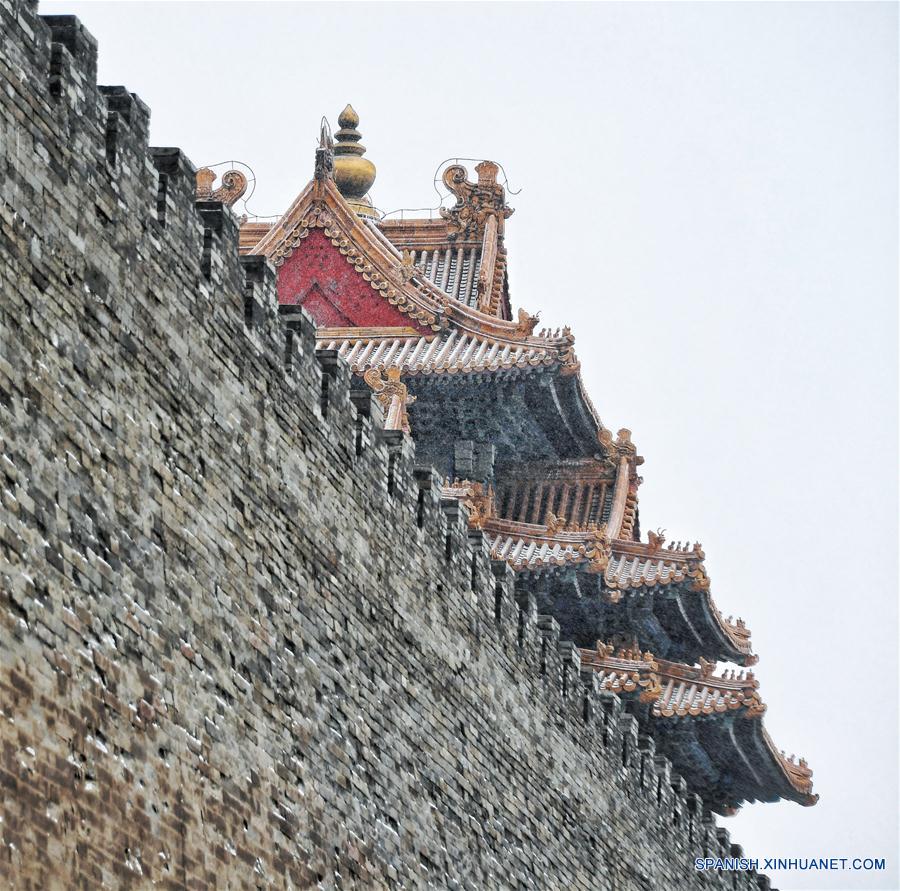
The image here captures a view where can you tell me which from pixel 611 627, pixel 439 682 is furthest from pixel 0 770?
pixel 611 627

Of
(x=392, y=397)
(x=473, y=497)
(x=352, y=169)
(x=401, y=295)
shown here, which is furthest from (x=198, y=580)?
(x=352, y=169)

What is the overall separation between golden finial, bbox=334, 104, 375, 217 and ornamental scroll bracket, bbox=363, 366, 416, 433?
5215 millimetres

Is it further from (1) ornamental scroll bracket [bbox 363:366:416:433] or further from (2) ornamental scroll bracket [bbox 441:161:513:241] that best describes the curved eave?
(2) ornamental scroll bracket [bbox 441:161:513:241]

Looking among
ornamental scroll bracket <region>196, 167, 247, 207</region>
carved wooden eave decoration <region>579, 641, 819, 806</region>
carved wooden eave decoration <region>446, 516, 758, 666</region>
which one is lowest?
carved wooden eave decoration <region>579, 641, 819, 806</region>

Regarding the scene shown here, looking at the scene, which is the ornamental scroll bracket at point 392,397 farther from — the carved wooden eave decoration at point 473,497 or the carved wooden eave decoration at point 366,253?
the carved wooden eave decoration at point 366,253

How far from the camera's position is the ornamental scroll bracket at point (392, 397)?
102 ft

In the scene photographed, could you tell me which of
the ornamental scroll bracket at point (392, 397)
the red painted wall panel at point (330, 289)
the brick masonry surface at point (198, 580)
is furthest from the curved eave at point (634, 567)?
the brick masonry surface at point (198, 580)

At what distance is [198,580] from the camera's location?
17.5m

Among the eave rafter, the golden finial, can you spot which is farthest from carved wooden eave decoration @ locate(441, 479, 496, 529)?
the golden finial

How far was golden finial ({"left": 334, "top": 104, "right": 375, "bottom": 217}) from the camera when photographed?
36.8 meters

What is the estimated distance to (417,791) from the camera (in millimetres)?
20875

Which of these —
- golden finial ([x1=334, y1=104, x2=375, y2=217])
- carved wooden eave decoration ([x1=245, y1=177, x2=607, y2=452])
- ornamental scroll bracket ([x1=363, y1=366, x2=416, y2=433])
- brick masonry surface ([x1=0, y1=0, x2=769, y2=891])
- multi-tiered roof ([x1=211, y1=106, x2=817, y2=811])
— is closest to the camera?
brick masonry surface ([x1=0, y1=0, x2=769, y2=891])

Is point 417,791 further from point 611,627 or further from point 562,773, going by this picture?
point 611,627

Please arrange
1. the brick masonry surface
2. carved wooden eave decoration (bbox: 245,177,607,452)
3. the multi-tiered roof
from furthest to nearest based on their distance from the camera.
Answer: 1. carved wooden eave decoration (bbox: 245,177,607,452)
2. the multi-tiered roof
3. the brick masonry surface
